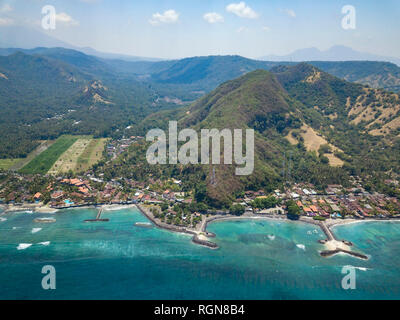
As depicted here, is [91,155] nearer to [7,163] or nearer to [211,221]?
[7,163]

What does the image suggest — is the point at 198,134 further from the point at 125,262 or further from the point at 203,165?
the point at 125,262

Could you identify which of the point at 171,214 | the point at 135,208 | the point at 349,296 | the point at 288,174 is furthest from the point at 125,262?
the point at 288,174

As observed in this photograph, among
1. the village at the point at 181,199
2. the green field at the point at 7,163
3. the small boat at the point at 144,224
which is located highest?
the green field at the point at 7,163

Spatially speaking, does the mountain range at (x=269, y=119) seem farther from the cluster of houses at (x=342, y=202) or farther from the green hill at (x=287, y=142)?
the cluster of houses at (x=342, y=202)

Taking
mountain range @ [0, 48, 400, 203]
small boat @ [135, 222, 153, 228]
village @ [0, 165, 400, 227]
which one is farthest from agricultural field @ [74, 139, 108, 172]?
small boat @ [135, 222, 153, 228]

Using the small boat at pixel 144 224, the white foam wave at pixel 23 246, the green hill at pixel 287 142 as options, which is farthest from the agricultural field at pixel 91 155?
the small boat at pixel 144 224

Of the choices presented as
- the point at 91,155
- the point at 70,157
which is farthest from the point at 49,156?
the point at 91,155
